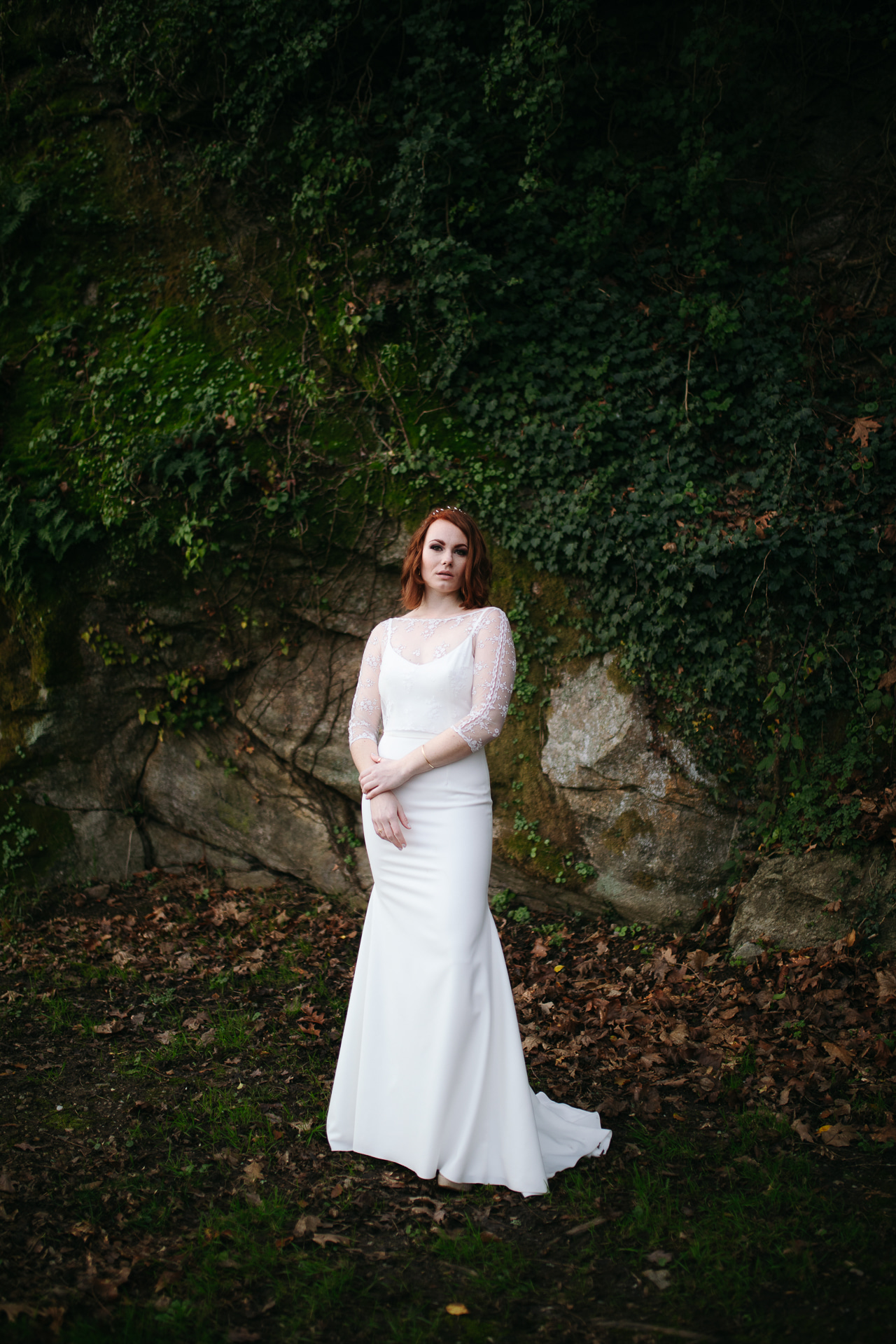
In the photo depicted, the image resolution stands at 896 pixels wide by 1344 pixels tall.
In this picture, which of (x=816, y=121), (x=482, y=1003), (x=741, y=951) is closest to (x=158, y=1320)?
(x=482, y=1003)

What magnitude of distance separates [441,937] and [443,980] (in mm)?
179

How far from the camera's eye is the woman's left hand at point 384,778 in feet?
12.3

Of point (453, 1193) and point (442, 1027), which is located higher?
point (442, 1027)

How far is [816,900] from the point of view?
5.65 metres

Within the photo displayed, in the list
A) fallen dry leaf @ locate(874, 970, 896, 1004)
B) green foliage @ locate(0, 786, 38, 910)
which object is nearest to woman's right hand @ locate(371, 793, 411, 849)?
fallen dry leaf @ locate(874, 970, 896, 1004)

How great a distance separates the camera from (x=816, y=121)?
22.9ft

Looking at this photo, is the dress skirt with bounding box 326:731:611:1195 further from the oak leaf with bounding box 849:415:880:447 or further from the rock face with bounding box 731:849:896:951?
the oak leaf with bounding box 849:415:880:447

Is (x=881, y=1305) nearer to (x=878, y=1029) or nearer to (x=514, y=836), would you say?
(x=878, y=1029)

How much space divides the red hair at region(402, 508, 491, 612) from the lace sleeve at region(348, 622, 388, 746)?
284mm

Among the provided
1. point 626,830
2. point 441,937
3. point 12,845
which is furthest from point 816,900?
point 12,845

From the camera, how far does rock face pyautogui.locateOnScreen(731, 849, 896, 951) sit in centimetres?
545

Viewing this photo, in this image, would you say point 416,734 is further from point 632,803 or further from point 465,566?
point 632,803

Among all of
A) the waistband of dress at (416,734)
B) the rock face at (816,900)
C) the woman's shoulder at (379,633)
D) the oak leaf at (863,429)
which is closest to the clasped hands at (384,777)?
the waistband of dress at (416,734)

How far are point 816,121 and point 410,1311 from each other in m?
8.62
